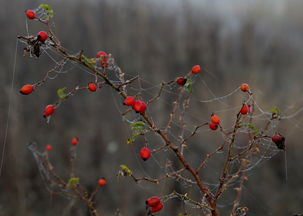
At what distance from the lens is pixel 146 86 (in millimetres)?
7566

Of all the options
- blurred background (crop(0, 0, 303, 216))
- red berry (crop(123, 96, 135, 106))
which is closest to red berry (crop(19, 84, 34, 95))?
red berry (crop(123, 96, 135, 106))

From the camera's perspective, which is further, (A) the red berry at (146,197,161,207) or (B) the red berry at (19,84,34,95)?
(B) the red berry at (19,84,34,95)

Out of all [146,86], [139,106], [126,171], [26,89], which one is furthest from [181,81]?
[146,86]

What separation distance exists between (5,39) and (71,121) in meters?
2.89

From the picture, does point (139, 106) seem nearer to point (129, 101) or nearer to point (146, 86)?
point (129, 101)

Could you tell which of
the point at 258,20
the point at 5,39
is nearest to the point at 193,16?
the point at 258,20

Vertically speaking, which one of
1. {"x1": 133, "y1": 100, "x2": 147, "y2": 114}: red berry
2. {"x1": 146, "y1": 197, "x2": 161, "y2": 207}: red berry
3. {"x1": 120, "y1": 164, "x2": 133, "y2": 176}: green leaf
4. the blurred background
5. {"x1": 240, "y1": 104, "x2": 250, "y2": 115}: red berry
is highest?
the blurred background

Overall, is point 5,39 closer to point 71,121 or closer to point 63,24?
point 63,24

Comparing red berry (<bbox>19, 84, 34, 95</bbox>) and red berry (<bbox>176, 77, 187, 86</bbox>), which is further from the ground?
red berry (<bbox>176, 77, 187, 86</bbox>)

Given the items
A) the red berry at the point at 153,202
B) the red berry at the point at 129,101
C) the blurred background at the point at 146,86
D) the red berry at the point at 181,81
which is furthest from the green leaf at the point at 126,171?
the blurred background at the point at 146,86

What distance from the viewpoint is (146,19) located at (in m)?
10.1

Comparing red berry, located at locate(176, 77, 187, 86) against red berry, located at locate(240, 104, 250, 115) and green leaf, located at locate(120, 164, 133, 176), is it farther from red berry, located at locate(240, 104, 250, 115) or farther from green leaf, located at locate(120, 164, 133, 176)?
green leaf, located at locate(120, 164, 133, 176)

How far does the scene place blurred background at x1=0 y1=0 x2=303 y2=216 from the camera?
5848 millimetres

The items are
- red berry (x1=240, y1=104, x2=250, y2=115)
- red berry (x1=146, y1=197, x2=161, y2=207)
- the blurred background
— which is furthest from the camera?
the blurred background
